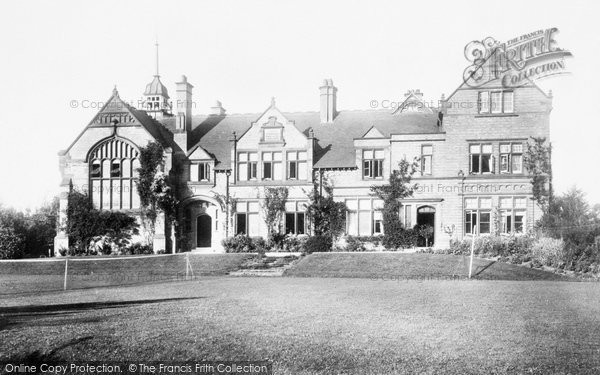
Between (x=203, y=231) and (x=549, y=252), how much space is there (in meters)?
19.6

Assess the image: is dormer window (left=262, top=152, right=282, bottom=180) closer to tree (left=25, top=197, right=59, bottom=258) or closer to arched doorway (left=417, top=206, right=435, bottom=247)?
arched doorway (left=417, top=206, right=435, bottom=247)

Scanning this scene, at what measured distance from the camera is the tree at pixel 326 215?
34.4m

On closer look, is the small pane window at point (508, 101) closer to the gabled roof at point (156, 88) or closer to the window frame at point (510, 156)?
the window frame at point (510, 156)

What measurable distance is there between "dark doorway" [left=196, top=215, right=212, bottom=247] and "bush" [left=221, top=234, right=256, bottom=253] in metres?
2.38

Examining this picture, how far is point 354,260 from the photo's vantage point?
89.8 ft

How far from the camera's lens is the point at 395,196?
111 ft

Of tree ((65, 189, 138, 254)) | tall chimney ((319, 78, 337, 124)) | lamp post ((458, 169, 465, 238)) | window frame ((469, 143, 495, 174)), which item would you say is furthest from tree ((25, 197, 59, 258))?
window frame ((469, 143, 495, 174))

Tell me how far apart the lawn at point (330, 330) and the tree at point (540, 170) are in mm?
16353

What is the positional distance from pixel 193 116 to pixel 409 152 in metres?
14.6

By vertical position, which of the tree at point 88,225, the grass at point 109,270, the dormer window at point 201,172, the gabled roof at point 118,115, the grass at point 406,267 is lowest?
the grass at point 109,270

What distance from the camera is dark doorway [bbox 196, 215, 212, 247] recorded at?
3669cm

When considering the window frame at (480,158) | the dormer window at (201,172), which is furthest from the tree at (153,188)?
the window frame at (480,158)

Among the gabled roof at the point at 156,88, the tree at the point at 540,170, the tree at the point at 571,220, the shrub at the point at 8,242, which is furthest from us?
the gabled roof at the point at 156,88

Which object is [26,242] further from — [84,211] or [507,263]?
[507,263]
